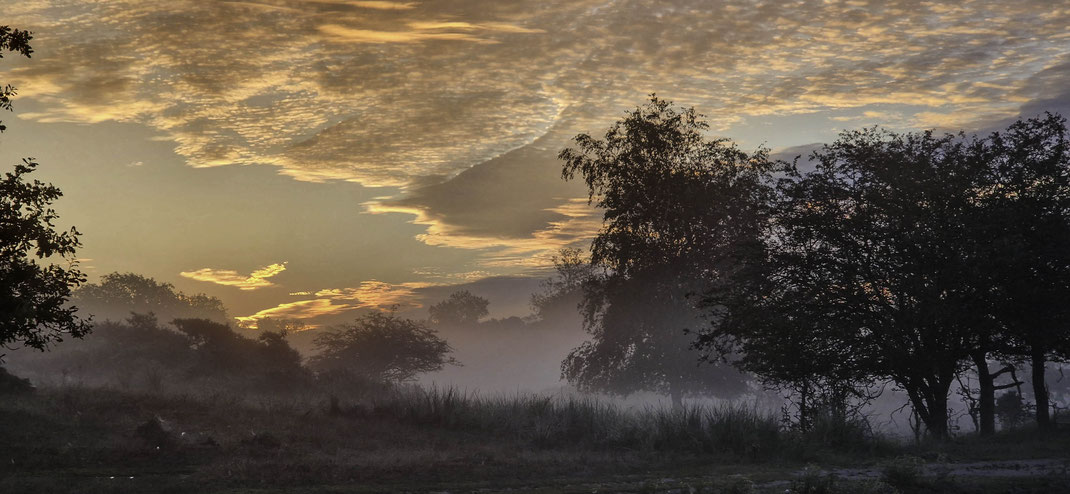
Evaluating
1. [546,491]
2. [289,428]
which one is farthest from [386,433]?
[546,491]

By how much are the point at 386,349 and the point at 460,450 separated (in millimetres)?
41557

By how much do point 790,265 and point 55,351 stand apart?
48806mm

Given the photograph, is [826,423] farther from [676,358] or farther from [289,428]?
[676,358]

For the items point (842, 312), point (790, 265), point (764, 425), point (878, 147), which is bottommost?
Answer: point (764, 425)

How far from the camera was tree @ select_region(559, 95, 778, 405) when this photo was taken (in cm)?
3831

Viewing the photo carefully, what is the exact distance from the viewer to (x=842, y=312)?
80.3ft

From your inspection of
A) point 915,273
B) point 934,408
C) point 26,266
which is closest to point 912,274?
point 915,273

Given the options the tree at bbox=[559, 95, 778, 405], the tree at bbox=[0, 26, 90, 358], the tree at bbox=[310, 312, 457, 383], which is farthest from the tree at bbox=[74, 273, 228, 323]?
the tree at bbox=[0, 26, 90, 358]

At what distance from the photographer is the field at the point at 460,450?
1527 cm

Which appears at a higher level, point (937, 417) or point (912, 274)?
point (912, 274)

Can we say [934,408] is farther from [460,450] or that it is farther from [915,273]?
[460,450]

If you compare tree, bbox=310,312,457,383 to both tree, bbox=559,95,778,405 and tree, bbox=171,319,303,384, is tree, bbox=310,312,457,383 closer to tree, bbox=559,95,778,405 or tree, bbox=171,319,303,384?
tree, bbox=171,319,303,384

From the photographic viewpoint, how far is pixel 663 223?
127 ft

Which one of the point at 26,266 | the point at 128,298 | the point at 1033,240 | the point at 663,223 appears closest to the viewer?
the point at 26,266
